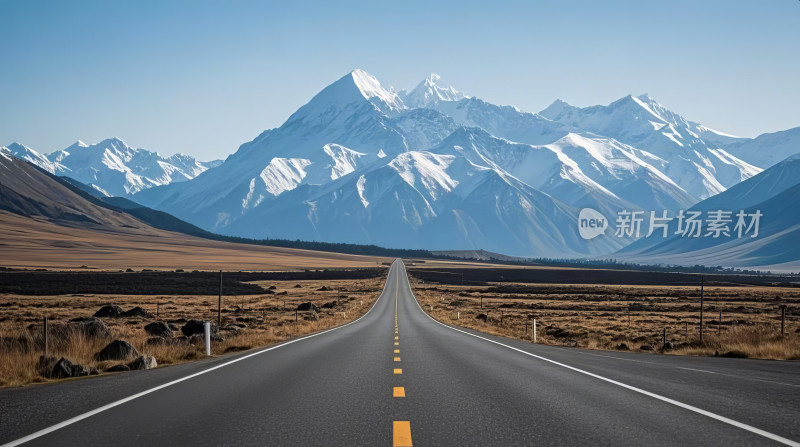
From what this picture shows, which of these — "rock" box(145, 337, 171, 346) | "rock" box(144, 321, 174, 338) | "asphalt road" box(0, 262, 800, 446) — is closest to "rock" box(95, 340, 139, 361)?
"asphalt road" box(0, 262, 800, 446)

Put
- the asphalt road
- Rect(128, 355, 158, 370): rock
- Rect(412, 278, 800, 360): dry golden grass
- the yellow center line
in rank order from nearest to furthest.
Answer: the yellow center line < the asphalt road < Rect(128, 355, 158, 370): rock < Rect(412, 278, 800, 360): dry golden grass

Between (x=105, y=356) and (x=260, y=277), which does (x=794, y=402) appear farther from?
(x=260, y=277)

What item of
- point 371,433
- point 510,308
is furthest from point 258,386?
point 510,308

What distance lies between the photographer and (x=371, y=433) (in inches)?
328

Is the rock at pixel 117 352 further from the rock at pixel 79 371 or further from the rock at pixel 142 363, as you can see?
the rock at pixel 79 371

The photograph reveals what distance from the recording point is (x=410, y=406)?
1023cm

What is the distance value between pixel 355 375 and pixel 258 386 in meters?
2.43

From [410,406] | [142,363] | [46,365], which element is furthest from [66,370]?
[410,406]

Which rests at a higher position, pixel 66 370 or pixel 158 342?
pixel 66 370

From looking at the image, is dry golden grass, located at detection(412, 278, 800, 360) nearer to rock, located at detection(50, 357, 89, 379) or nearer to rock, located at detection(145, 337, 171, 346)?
rock, located at detection(145, 337, 171, 346)

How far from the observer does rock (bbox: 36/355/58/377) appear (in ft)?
49.4

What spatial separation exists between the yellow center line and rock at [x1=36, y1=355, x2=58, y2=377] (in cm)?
983

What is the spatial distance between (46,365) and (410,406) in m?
9.80

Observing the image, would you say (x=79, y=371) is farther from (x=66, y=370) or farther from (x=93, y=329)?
(x=93, y=329)
